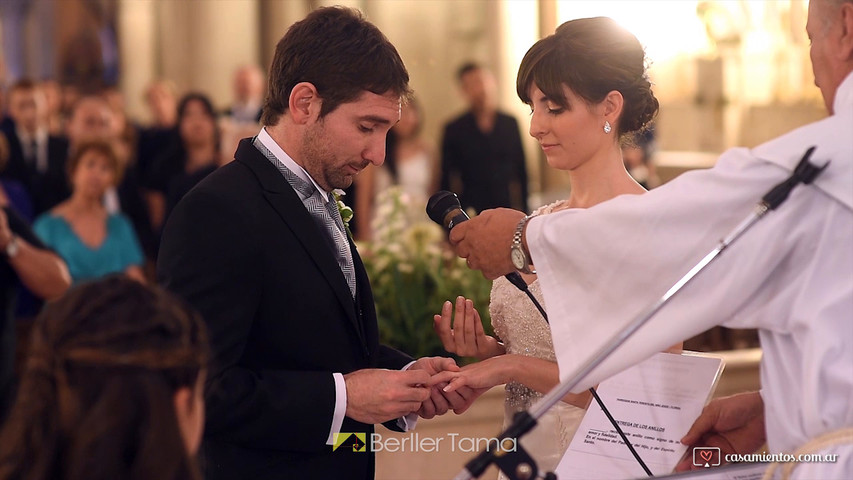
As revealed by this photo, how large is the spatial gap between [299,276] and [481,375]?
23.8 inches

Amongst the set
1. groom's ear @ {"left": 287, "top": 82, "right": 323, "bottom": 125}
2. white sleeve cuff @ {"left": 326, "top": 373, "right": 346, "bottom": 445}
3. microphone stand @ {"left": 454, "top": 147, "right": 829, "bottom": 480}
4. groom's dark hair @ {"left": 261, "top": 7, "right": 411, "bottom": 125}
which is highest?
groom's dark hair @ {"left": 261, "top": 7, "right": 411, "bottom": 125}

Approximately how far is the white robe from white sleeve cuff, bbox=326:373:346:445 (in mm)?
577

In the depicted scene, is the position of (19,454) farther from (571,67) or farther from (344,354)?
(571,67)

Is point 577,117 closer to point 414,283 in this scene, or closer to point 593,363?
point 593,363

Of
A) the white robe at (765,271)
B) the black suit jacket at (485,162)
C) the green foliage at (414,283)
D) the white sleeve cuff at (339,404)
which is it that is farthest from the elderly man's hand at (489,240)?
the black suit jacket at (485,162)

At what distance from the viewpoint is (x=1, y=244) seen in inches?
192

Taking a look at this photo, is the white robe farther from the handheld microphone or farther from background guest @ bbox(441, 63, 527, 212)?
background guest @ bbox(441, 63, 527, 212)

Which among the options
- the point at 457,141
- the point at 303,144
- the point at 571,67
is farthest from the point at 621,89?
the point at 457,141

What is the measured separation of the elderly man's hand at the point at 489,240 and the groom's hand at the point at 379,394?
31cm

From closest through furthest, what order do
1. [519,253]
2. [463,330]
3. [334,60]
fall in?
[519,253], [334,60], [463,330]

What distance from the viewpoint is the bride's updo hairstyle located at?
297 cm

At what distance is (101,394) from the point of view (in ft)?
5.11

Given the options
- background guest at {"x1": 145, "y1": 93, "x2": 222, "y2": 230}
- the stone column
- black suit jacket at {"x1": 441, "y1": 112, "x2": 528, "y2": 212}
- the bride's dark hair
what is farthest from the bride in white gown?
the stone column

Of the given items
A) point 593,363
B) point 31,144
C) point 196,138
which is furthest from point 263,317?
point 31,144
